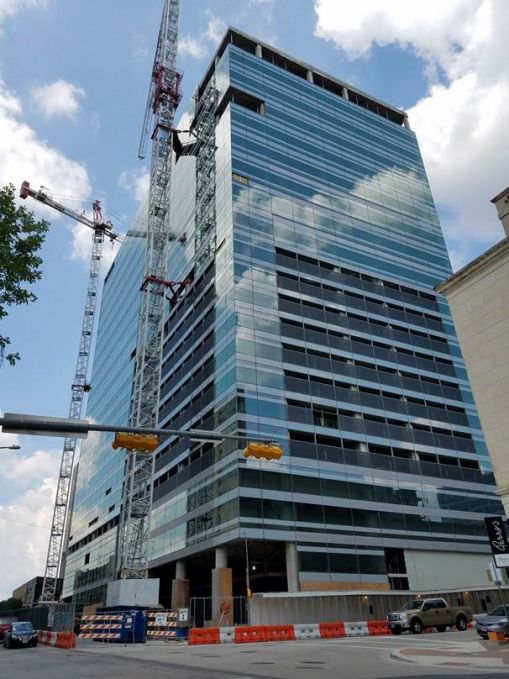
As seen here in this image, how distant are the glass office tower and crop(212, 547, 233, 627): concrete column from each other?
0.60m

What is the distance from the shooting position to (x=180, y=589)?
53.8 meters

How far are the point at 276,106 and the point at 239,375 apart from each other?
4075cm

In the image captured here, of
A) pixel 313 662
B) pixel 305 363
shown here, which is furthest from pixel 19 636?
pixel 305 363

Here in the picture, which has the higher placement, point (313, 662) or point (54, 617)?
point (54, 617)

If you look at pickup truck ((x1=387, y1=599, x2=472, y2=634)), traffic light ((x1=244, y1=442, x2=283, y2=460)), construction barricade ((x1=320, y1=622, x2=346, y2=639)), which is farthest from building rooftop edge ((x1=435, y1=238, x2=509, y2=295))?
construction barricade ((x1=320, y1=622, x2=346, y2=639))

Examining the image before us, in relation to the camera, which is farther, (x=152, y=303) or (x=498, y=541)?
(x=152, y=303)

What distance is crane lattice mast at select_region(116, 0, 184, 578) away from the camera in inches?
2111

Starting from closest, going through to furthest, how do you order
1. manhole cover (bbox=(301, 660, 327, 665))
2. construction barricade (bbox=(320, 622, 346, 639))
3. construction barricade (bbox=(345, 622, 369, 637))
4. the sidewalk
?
the sidewalk, manhole cover (bbox=(301, 660, 327, 665)), construction barricade (bbox=(320, 622, 346, 639)), construction barricade (bbox=(345, 622, 369, 637))

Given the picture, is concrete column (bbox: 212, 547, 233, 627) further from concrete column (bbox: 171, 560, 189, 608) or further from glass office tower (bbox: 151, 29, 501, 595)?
concrete column (bbox: 171, 560, 189, 608)

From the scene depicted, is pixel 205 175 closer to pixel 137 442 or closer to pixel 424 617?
pixel 424 617

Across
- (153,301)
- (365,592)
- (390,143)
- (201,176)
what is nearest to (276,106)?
(201,176)

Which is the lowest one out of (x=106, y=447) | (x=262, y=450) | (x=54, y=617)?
(x=54, y=617)

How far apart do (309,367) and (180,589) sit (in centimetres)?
2537

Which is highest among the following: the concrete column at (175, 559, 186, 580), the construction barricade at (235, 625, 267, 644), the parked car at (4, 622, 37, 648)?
the concrete column at (175, 559, 186, 580)
